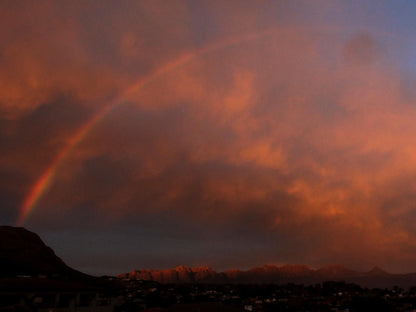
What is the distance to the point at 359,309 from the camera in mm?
64125

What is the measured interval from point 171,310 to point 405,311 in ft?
200


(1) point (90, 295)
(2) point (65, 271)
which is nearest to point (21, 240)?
(2) point (65, 271)

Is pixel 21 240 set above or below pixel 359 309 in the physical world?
above

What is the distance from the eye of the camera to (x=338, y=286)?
165m

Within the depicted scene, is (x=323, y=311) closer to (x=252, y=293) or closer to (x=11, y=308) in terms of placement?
(x=252, y=293)

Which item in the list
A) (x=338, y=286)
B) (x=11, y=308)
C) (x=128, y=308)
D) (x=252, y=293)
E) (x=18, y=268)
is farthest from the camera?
(x=338, y=286)

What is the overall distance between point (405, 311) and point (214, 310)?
5831cm

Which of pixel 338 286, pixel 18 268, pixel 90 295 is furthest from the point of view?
pixel 338 286

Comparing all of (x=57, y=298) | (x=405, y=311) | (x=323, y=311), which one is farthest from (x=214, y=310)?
(x=405, y=311)

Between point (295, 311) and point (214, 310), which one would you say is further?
point (295, 311)

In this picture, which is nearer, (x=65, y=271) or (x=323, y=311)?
(x=65, y=271)

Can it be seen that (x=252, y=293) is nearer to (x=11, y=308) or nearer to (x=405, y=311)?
(x=405, y=311)

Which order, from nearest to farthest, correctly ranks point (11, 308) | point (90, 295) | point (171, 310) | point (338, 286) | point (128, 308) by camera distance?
1. point (11, 308)
2. point (90, 295)
3. point (171, 310)
4. point (128, 308)
5. point (338, 286)

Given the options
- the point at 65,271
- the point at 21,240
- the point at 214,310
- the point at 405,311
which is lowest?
the point at 405,311
